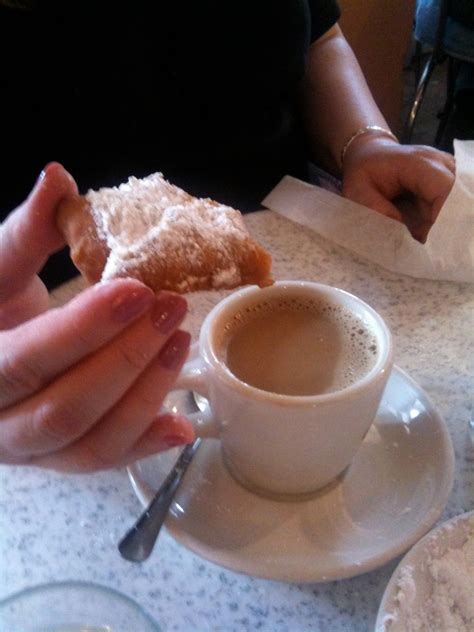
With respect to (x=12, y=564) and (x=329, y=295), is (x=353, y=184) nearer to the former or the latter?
(x=329, y=295)

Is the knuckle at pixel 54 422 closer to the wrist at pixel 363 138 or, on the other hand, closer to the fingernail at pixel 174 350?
the fingernail at pixel 174 350

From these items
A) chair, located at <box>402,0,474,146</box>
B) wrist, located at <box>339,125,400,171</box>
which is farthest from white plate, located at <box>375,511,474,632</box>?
chair, located at <box>402,0,474,146</box>

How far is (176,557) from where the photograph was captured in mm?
461

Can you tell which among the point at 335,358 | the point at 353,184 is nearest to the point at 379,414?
the point at 335,358

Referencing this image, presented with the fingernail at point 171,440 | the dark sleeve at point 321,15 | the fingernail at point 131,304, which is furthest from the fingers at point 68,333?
the dark sleeve at point 321,15

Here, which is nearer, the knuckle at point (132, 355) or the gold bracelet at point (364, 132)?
the knuckle at point (132, 355)

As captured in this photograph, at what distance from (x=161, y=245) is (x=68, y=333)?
0.08 m

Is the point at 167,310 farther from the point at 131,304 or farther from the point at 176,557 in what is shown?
the point at 176,557

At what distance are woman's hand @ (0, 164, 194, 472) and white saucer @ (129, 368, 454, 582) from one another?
0.07m

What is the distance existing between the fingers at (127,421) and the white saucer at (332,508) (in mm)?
76

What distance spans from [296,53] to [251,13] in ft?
0.31

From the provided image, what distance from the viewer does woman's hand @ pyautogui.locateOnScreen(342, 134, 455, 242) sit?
81cm

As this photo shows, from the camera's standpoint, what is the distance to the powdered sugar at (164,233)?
0.39m

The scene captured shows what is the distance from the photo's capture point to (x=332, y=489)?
50 cm
